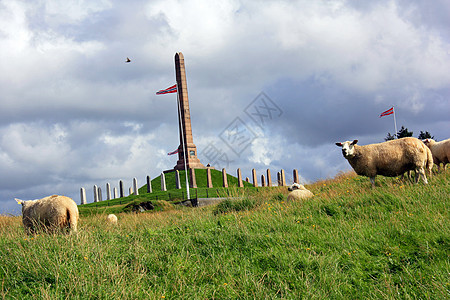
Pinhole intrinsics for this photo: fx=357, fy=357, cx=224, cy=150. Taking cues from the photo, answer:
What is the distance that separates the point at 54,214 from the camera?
10.5 metres

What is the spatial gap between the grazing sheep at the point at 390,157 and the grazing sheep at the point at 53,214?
10.4m

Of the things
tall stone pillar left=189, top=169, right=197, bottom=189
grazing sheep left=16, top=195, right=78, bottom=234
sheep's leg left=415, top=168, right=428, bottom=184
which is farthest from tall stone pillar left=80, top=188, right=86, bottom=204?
sheep's leg left=415, top=168, right=428, bottom=184

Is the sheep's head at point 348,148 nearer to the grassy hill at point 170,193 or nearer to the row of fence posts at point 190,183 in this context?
the grassy hill at point 170,193

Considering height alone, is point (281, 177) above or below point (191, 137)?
below

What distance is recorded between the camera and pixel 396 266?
7527 millimetres

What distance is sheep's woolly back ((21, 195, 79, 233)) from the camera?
34.4 feet

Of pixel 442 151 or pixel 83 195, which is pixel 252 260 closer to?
pixel 442 151

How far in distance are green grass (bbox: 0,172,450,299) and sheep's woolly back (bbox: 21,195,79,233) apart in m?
1.48

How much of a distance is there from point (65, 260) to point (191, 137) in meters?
39.2

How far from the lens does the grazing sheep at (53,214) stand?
10.5 m

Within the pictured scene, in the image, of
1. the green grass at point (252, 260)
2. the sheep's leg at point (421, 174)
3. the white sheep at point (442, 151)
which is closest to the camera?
the green grass at point (252, 260)

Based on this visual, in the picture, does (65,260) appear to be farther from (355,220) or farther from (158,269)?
(355,220)

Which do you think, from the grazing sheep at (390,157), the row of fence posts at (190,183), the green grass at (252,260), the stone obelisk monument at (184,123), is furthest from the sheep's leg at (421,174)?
the stone obelisk monument at (184,123)

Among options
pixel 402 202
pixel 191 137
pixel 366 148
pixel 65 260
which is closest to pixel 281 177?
pixel 191 137
